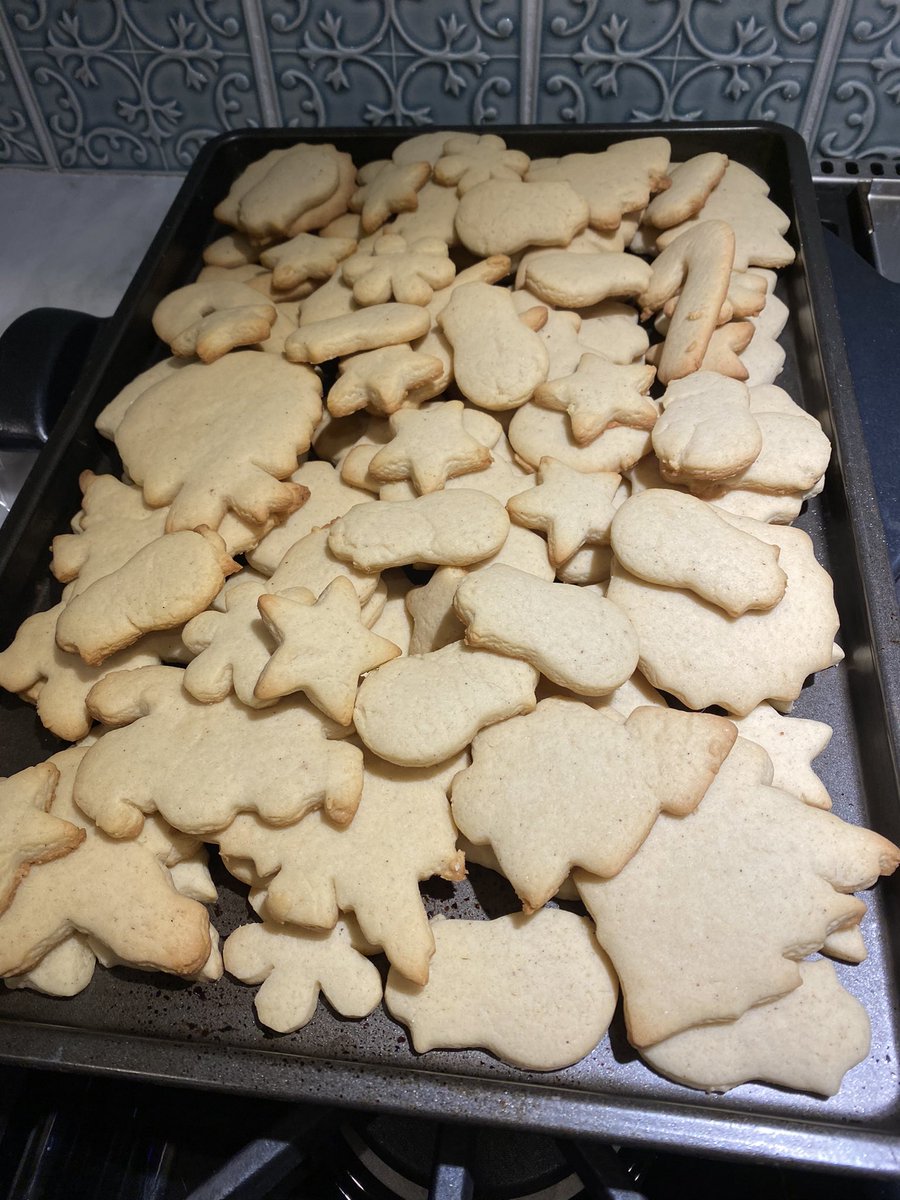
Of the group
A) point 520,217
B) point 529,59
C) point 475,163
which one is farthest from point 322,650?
point 529,59

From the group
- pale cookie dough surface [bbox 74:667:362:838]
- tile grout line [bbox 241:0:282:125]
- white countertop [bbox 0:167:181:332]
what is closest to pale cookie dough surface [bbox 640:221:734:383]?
pale cookie dough surface [bbox 74:667:362:838]

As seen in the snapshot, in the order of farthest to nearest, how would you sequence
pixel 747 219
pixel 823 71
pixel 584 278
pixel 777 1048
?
pixel 823 71
pixel 747 219
pixel 584 278
pixel 777 1048

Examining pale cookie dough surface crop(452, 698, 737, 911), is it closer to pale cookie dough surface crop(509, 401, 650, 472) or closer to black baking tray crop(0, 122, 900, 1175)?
black baking tray crop(0, 122, 900, 1175)

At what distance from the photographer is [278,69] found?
154 centimetres

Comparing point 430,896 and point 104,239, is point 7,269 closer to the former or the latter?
point 104,239

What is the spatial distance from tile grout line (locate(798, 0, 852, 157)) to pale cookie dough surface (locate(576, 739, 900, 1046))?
118 cm

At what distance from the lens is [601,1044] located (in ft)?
2.57

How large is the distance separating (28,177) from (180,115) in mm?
366

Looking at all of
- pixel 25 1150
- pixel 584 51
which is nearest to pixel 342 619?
pixel 25 1150

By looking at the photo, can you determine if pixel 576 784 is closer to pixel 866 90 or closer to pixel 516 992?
pixel 516 992

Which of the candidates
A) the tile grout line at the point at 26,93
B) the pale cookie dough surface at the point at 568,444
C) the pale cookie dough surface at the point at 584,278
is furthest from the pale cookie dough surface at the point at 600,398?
the tile grout line at the point at 26,93

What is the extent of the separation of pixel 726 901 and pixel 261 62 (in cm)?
147

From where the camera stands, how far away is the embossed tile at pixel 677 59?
54.5 inches

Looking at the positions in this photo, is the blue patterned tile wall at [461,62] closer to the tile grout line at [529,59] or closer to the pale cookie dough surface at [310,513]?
the tile grout line at [529,59]
